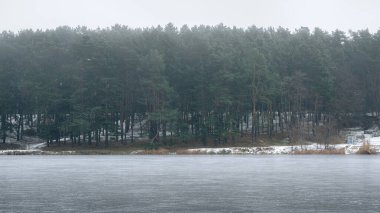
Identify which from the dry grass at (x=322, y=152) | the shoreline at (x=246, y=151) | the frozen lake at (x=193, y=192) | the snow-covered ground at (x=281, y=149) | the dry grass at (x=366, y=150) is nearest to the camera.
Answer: the frozen lake at (x=193, y=192)

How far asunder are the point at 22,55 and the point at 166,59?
2653 centimetres

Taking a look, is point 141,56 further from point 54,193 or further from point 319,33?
point 54,193

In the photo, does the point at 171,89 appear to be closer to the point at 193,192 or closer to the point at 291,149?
the point at 291,149

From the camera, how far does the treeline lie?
316 ft

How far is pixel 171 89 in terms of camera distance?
317 ft

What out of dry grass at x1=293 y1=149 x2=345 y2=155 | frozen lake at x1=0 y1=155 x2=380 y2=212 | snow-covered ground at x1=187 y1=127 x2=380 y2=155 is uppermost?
snow-covered ground at x1=187 y1=127 x2=380 y2=155

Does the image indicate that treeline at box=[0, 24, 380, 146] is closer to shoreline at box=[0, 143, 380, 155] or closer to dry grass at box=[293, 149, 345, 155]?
shoreline at box=[0, 143, 380, 155]

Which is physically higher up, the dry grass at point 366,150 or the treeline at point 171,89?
the treeline at point 171,89

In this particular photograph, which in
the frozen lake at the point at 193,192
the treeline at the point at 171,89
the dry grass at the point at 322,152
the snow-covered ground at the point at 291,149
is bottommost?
the frozen lake at the point at 193,192

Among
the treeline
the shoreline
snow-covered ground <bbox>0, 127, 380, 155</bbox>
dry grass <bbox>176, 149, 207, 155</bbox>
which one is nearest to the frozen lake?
the shoreline

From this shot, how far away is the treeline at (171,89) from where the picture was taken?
316 ft

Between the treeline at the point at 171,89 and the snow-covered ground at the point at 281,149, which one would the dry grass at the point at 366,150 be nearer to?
the snow-covered ground at the point at 281,149

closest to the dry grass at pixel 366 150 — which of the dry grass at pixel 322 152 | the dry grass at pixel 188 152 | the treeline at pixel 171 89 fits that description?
the dry grass at pixel 322 152

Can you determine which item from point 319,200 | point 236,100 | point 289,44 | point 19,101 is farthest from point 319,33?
point 319,200
